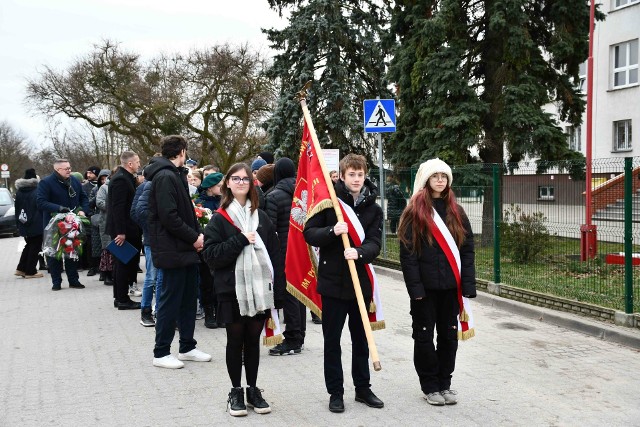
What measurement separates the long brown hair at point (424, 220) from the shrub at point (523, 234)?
4.79 metres

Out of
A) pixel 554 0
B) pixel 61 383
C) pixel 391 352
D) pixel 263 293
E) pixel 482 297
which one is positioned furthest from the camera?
pixel 554 0

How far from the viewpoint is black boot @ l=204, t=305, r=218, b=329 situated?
27.3 feet

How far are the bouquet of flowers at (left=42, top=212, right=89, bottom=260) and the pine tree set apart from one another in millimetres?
12150

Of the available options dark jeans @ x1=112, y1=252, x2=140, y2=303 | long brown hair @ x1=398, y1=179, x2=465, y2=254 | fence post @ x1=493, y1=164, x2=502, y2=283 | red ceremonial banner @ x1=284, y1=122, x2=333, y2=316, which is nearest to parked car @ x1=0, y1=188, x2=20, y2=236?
dark jeans @ x1=112, y1=252, x2=140, y2=303

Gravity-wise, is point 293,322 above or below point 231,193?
below

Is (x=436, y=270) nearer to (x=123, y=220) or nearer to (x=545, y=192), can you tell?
(x=545, y=192)

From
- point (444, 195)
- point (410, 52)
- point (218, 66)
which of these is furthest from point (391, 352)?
point (218, 66)

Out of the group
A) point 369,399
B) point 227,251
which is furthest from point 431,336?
point 227,251

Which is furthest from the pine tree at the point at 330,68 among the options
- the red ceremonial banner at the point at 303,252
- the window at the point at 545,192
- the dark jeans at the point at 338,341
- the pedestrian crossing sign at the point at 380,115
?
the dark jeans at the point at 338,341

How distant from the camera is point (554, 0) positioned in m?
16.7

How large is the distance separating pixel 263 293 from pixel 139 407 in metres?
1.35

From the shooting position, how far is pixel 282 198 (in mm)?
7070

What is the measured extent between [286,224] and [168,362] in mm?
1786

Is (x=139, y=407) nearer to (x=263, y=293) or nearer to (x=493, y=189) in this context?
(x=263, y=293)
